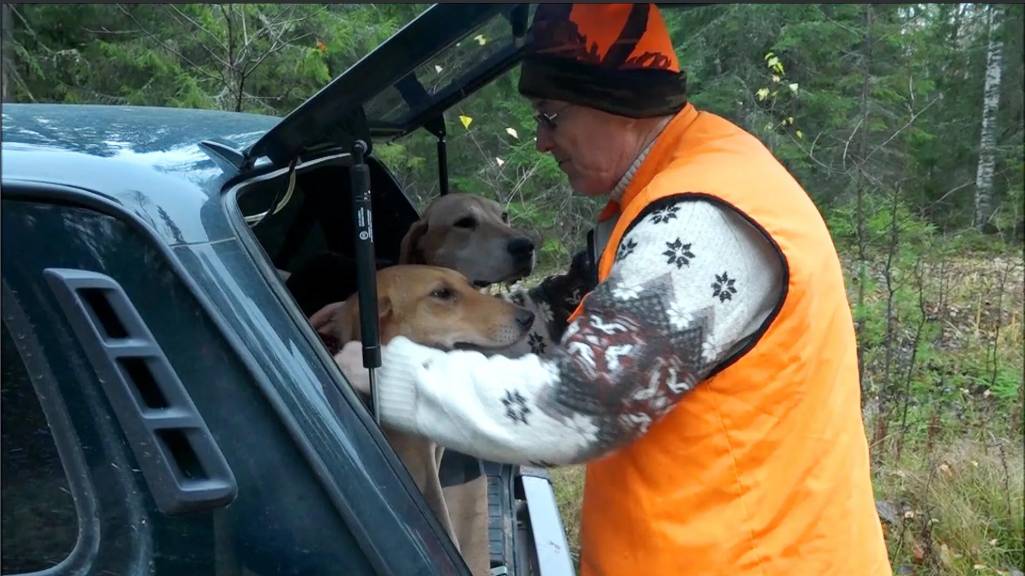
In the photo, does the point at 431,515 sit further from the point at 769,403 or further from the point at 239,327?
the point at 769,403

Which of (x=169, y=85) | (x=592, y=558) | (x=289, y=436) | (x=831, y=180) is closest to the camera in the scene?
(x=289, y=436)

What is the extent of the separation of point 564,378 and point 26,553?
0.85m

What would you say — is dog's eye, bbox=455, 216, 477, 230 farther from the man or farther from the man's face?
the man

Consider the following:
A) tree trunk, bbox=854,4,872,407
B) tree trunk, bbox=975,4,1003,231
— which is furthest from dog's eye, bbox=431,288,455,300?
tree trunk, bbox=975,4,1003,231

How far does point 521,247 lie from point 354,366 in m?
1.83

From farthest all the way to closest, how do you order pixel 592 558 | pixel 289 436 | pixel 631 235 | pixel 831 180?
pixel 831 180
pixel 592 558
pixel 631 235
pixel 289 436

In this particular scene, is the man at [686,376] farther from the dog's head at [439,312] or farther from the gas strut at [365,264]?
the dog's head at [439,312]

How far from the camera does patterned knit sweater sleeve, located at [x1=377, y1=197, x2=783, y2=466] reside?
1535 millimetres

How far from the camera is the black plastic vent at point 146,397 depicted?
1351mm

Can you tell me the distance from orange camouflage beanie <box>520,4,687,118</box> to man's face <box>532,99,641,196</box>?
63 millimetres

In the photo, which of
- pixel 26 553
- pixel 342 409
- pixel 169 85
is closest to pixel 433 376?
pixel 342 409

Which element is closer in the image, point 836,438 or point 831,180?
point 836,438

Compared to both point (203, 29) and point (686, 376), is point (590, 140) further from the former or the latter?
point (203, 29)

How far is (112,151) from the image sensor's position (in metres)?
1.58
